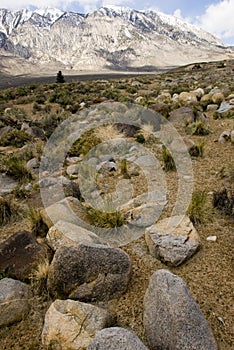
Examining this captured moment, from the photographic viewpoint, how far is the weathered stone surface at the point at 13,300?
3.51m

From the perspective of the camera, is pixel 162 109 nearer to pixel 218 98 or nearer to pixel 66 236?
pixel 218 98

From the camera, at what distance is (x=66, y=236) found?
4258 mm

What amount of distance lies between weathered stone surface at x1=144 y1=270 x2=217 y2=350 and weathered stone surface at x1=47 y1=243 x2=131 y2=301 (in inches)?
23.6

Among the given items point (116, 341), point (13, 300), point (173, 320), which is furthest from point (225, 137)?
point (116, 341)

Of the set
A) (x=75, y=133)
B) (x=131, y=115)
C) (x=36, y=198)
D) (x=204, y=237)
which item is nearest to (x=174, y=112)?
(x=131, y=115)

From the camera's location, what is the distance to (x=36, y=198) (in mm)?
6527

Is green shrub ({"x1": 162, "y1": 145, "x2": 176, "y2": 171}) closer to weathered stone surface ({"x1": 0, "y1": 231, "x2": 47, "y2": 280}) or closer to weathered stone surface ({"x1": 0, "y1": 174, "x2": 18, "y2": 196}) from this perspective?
weathered stone surface ({"x1": 0, "y1": 174, "x2": 18, "y2": 196})

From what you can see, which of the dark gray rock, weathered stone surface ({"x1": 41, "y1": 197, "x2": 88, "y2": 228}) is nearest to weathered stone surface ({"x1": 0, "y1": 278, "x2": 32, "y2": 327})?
weathered stone surface ({"x1": 41, "y1": 197, "x2": 88, "y2": 228})

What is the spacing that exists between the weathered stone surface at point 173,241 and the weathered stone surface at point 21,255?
1.46 m

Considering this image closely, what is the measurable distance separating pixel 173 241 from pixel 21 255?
6.64ft

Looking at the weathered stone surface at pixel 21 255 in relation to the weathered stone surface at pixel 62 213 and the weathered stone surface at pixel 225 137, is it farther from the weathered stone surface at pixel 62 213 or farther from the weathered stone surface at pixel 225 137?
the weathered stone surface at pixel 225 137

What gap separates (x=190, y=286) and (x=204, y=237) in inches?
40.3

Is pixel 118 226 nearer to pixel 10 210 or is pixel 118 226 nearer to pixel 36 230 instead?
pixel 36 230

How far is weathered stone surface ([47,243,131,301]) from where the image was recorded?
3.64m
